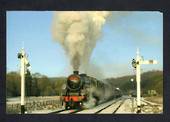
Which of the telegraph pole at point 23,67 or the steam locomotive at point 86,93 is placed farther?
the steam locomotive at point 86,93

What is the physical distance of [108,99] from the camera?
1048cm

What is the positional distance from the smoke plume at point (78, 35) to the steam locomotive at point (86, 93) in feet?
0.91

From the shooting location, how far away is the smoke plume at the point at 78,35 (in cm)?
1032

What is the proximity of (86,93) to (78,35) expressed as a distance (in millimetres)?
1355

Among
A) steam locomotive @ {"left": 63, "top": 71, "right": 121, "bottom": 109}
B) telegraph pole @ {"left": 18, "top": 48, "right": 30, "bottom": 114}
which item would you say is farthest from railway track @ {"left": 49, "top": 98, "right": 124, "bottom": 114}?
telegraph pole @ {"left": 18, "top": 48, "right": 30, "bottom": 114}

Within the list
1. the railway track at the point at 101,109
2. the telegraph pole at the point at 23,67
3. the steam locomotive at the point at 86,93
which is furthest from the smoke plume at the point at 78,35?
the railway track at the point at 101,109

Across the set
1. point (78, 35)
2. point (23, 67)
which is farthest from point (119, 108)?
point (23, 67)

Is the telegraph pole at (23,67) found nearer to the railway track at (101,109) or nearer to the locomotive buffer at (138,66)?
the railway track at (101,109)

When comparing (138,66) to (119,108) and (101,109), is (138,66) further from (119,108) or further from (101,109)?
(101,109)

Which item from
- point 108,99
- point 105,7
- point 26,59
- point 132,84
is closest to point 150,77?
point 132,84

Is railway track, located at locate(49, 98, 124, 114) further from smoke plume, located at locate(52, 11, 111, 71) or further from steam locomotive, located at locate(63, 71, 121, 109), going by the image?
smoke plume, located at locate(52, 11, 111, 71)

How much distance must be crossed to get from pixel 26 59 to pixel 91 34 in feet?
5.20

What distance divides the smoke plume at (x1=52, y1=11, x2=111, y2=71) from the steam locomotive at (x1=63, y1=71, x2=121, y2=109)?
276 millimetres

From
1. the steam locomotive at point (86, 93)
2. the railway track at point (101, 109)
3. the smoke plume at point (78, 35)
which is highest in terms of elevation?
the smoke plume at point (78, 35)
